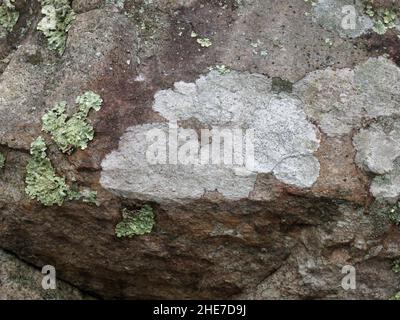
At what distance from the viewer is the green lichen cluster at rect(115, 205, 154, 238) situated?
9.43 ft

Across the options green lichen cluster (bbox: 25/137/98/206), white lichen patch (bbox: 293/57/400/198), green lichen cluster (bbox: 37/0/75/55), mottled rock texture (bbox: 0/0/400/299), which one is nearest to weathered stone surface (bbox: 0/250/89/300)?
mottled rock texture (bbox: 0/0/400/299)

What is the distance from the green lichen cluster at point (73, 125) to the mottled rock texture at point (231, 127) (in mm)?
38

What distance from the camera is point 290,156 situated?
108 inches

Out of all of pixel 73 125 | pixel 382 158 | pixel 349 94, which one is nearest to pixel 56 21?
pixel 73 125

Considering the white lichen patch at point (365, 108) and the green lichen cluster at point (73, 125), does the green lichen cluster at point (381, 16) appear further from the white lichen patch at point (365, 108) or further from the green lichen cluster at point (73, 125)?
the green lichen cluster at point (73, 125)

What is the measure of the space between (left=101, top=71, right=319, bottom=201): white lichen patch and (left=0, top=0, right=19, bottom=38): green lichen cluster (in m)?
0.92

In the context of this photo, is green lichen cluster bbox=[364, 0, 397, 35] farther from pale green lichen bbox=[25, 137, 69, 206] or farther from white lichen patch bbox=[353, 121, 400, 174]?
pale green lichen bbox=[25, 137, 69, 206]

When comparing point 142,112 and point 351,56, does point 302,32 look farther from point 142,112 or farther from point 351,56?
point 142,112

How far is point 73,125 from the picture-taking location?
2.82 m

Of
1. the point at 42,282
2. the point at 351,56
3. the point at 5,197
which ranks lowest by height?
the point at 42,282

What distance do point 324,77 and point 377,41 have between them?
1.04 feet

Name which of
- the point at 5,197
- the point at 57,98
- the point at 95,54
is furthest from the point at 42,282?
the point at 95,54

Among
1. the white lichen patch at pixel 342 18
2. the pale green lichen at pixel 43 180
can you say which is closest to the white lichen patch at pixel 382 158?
the white lichen patch at pixel 342 18
